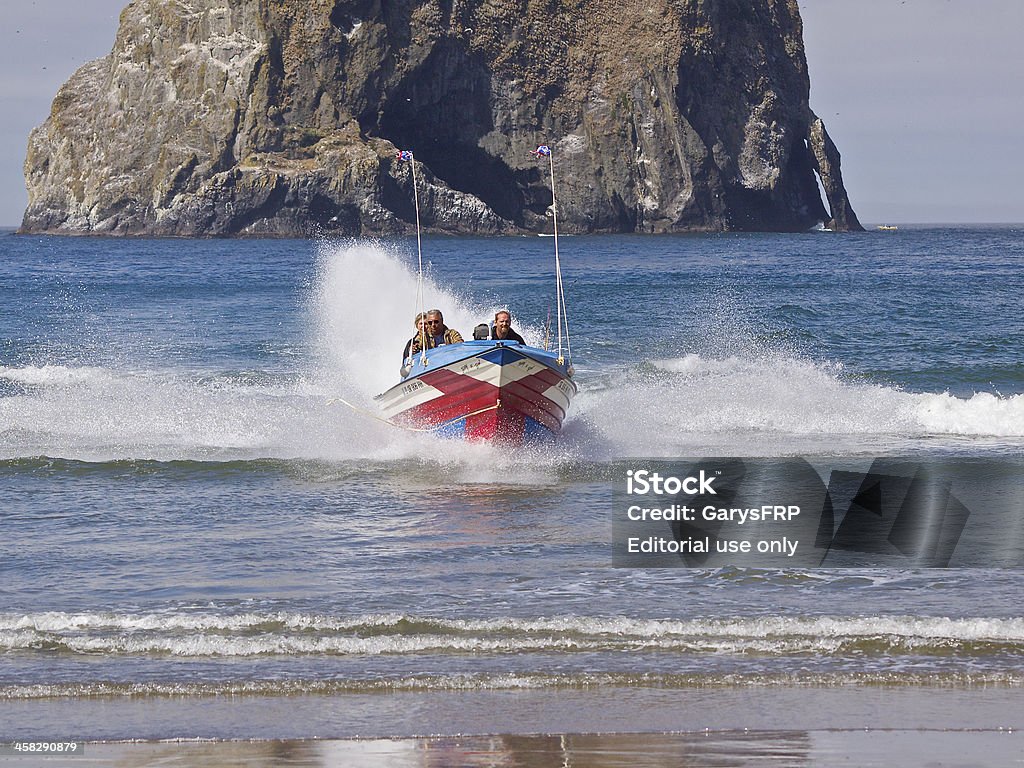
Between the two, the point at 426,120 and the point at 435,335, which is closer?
the point at 435,335

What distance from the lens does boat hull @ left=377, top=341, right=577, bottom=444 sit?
16797 millimetres

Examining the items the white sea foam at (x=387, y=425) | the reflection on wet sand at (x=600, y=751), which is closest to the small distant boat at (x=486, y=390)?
the white sea foam at (x=387, y=425)

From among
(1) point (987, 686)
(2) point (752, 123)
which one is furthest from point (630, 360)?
(2) point (752, 123)

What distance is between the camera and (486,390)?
16906mm

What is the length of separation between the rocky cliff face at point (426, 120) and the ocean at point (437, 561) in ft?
315

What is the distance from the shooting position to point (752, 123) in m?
148

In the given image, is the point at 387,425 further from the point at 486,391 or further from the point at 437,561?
the point at 437,561

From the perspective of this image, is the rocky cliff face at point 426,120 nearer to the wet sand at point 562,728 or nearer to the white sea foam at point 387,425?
the white sea foam at point 387,425

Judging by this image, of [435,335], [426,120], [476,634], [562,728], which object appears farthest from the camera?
[426,120]

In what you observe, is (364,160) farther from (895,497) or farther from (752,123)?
(895,497)

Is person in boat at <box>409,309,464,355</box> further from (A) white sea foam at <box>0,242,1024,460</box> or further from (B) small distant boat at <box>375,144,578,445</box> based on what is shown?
(A) white sea foam at <box>0,242,1024,460</box>

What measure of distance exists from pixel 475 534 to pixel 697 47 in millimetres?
135448

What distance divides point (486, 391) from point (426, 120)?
124553mm

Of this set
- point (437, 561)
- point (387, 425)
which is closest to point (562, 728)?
point (437, 561)
